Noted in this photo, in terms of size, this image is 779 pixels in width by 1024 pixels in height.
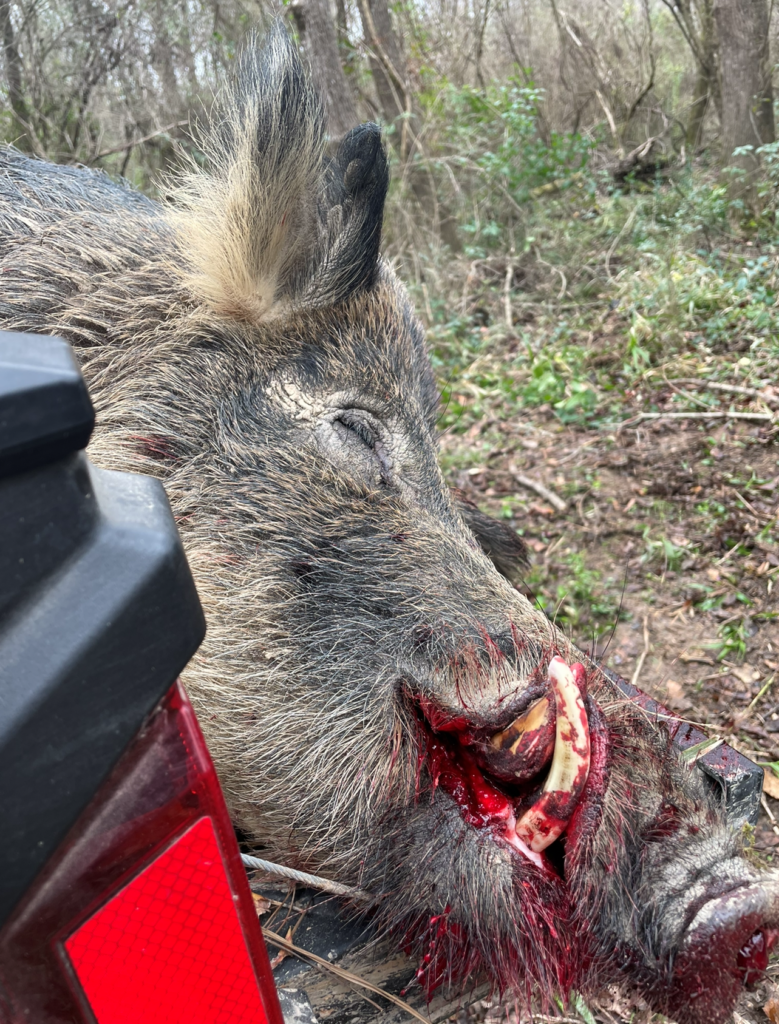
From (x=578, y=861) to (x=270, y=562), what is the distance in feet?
3.67

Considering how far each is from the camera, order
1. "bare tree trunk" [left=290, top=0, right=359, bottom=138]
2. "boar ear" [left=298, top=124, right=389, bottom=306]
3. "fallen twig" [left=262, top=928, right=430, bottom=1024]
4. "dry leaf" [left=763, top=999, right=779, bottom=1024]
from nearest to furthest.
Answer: "fallen twig" [left=262, top=928, right=430, bottom=1024]
"dry leaf" [left=763, top=999, right=779, bottom=1024]
"boar ear" [left=298, top=124, right=389, bottom=306]
"bare tree trunk" [left=290, top=0, right=359, bottom=138]

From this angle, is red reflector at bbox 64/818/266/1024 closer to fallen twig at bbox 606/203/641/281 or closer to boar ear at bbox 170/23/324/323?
boar ear at bbox 170/23/324/323

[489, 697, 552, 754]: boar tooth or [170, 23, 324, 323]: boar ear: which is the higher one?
[170, 23, 324, 323]: boar ear

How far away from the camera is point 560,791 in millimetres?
1769

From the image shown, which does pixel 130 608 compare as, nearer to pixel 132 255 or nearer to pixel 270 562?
pixel 270 562

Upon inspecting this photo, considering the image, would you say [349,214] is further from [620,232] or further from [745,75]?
[745,75]

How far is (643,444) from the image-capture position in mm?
5508

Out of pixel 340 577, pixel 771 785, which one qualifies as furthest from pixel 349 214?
pixel 771 785

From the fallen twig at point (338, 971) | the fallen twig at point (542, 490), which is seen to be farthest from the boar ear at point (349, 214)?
the fallen twig at point (542, 490)

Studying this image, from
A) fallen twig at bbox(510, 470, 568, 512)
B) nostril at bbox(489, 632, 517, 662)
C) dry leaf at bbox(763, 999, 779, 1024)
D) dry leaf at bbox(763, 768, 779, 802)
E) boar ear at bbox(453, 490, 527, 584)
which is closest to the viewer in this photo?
nostril at bbox(489, 632, 517, 662)

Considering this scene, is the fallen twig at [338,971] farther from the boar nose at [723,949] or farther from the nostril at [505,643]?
the nostril at [505,643]

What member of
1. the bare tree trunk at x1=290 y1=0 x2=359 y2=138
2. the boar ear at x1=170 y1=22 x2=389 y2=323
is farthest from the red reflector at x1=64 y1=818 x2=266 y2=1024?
the bare tree trunk at x1=290 y1=0 x2=359 y2=138

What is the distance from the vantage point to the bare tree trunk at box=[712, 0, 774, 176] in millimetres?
8211

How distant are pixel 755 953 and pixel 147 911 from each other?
1311 mm
